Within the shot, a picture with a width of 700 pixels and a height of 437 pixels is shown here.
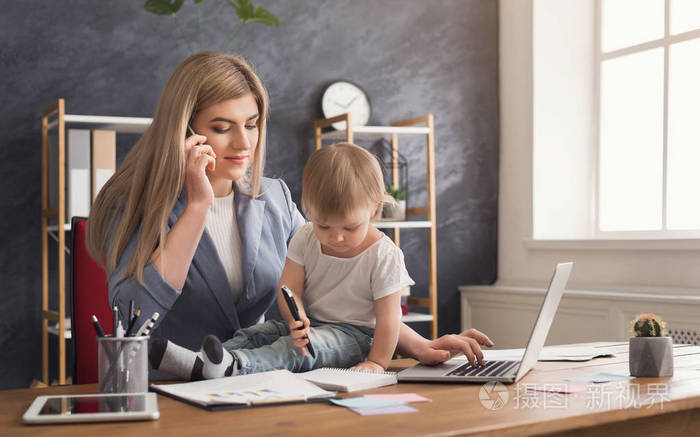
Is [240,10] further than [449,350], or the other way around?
[240,10]

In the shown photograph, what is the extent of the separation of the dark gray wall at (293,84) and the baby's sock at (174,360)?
2.37 m

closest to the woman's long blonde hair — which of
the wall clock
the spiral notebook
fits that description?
the spiral notebook

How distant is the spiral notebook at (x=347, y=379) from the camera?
1.30 meters

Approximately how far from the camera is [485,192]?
4.47 m

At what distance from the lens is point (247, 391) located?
122cm

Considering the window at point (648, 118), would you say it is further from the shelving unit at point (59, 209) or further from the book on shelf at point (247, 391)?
the book on shelf at point (247, 391)

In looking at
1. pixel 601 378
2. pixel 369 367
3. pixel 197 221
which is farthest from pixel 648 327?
pixel 197 221

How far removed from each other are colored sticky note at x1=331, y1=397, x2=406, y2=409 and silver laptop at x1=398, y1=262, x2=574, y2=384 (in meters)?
0.23

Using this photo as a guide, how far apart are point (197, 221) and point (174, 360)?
449 mm

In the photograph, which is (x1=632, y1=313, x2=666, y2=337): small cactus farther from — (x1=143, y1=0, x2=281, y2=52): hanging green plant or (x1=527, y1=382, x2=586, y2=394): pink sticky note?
(x1=143, y1=0, x2=281, y2=52): hanging green plant

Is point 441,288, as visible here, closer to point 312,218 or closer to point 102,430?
point 312,218

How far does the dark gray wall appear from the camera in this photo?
11.3 feet

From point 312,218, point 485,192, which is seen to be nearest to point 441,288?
point 485,192

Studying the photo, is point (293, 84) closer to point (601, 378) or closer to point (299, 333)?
point (299, 333)
